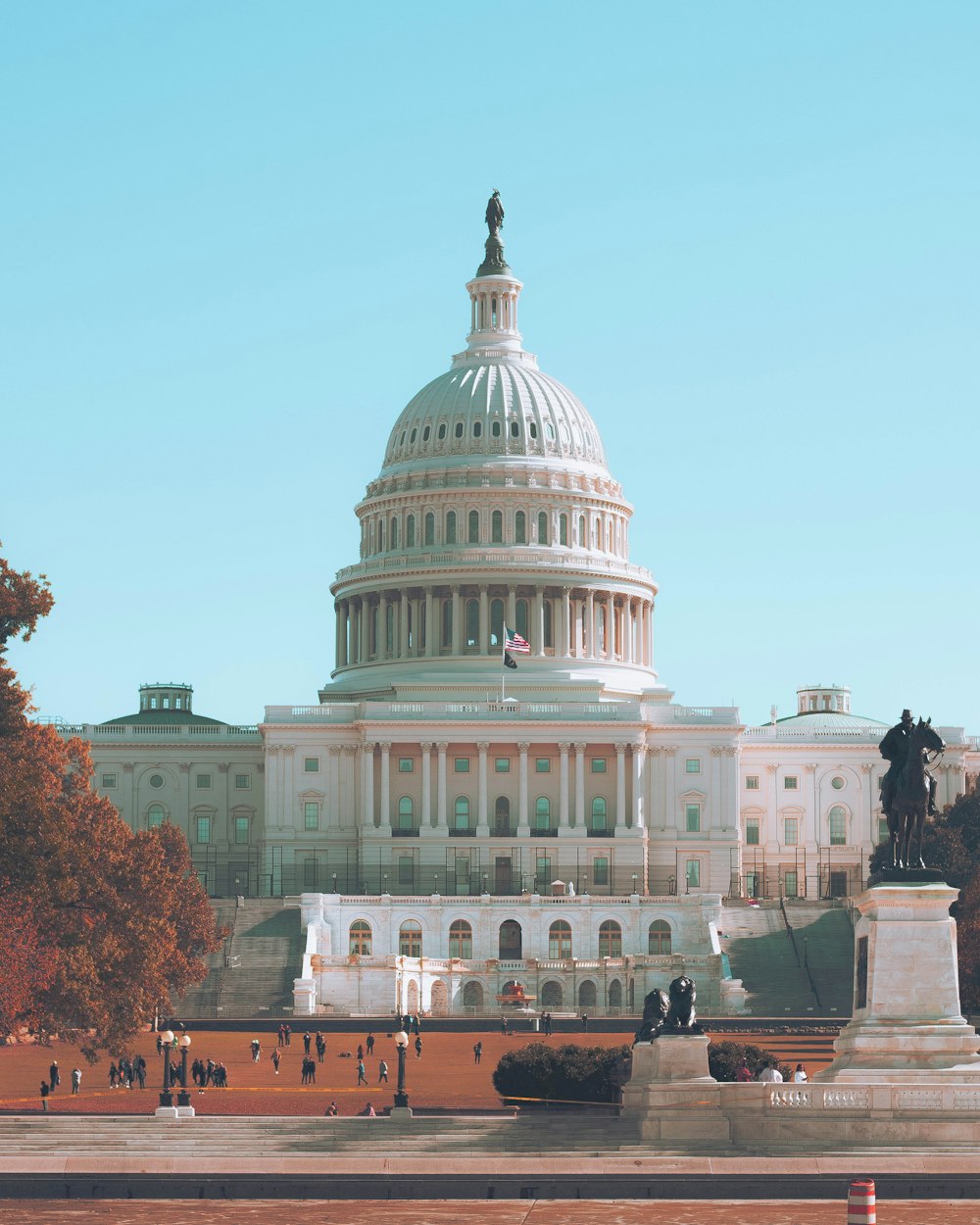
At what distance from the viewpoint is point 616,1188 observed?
59.8 metres

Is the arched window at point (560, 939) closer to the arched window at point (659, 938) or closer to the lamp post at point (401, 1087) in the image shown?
the arched window at point (659, 938)

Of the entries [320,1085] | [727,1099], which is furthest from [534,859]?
[727,1099]

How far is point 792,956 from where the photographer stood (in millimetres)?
144250

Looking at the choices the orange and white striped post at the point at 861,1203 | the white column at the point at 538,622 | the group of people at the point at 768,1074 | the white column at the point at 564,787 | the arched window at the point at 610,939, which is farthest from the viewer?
the white column at the point at 538,622

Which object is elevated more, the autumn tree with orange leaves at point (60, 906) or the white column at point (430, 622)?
the white column at point (430, 622)

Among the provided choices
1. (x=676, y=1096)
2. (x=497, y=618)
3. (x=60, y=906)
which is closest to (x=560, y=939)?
(x=497, y=618)

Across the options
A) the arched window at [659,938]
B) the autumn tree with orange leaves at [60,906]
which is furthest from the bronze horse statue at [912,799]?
the arched window at [659,938]

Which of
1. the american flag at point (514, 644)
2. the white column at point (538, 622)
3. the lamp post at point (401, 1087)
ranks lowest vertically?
the lamp post at point (401, 1087)

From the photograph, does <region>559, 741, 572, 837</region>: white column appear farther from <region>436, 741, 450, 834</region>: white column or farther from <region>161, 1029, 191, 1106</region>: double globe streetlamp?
<region>161, 1029, 191, 1106</region>: double globe streetlamp

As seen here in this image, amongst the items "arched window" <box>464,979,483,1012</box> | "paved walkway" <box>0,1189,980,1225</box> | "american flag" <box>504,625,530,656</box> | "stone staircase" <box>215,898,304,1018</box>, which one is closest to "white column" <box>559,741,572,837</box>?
"american flag" <box>504,625,530,656</box>

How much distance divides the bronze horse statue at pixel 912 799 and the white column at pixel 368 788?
110471 mm

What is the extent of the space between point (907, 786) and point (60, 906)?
3584 cm

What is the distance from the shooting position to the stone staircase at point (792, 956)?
134625 mm

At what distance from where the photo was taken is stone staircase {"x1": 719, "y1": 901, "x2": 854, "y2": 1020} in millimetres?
134625
